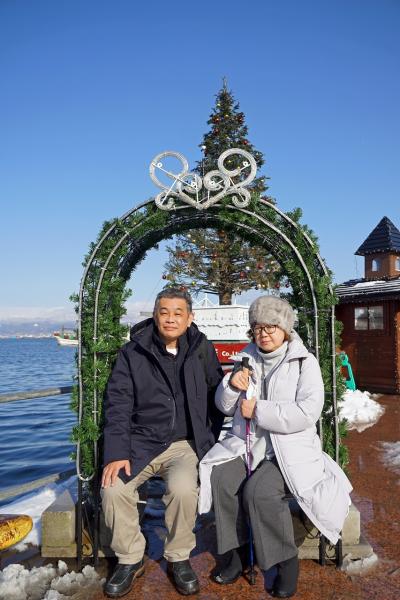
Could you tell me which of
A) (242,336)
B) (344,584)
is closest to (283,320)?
(344,584)

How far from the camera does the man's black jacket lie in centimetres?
328

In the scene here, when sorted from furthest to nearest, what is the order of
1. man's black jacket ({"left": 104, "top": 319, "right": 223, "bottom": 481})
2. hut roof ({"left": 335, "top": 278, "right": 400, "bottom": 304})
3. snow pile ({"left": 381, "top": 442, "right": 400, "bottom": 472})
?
hut roof ({"left": 335, "top": 278, "right": 400, "bottom": 304})
snow pile ({"left": 381, "top": 442, "right": 400, "bottom": 472})
man's black jacket ({"left": 104, "top": 319, "right": 223, "bottom": 481})

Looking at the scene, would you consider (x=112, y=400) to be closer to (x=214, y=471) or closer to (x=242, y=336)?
(x=214, y=471)

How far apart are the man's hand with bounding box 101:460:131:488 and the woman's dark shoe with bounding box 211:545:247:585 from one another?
873 millimetres

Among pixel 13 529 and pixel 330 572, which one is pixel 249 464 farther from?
pixel 13 529

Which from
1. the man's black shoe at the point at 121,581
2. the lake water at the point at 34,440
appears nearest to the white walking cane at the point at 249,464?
the man's black shoe at the point at 121,581

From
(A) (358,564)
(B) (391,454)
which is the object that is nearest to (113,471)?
(A) (358,564)

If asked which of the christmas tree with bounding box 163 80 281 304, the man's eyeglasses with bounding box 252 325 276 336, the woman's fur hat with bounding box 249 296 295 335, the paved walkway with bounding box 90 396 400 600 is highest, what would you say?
the christmas tree with bounding box 163 80 281 304

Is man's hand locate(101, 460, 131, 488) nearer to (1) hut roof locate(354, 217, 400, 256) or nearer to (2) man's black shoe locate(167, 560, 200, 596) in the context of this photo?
(2) man's black shoe locate(167, 560, 200, 596)

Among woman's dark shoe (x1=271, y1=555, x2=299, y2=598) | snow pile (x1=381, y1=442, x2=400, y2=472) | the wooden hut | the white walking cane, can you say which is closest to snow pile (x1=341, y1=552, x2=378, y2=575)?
woman's dark shoe (x1=271, y1=555, x2=299, y2=598)

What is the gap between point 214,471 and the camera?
313cm

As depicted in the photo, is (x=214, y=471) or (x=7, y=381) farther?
(x=7, y=381)

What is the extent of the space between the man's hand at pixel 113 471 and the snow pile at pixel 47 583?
2.07 feet

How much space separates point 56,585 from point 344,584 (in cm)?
184
